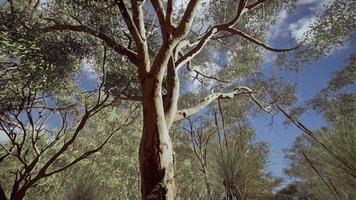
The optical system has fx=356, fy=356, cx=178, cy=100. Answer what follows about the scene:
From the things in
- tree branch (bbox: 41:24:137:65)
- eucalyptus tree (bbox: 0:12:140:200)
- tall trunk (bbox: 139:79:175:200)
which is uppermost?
tree branch (bbox: 41:24:137:65)

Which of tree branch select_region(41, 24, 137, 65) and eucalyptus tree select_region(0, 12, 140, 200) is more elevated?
tree branch select_region(41, 24, 137, 65)

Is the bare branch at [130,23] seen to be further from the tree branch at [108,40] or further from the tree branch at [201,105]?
the tree branch at [201,105]

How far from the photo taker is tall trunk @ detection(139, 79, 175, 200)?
4.25m

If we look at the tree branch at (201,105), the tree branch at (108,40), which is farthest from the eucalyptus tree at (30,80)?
the tree branch at (201,105)

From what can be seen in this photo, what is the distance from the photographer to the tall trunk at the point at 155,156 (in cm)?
425

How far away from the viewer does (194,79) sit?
384 inches

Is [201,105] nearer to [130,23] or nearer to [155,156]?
[130,23]

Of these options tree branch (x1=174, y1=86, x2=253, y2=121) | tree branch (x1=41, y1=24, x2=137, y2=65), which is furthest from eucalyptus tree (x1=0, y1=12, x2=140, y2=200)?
tree branch (x1=174, y1=86, x2=253, y2=121)

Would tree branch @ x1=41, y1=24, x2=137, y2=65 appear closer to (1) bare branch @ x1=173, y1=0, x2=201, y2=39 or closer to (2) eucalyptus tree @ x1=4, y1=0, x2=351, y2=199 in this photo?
(2) eucalyptus tree @ x1=4, y1=0, x2=351, y2=199

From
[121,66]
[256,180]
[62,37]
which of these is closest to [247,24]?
[121,66]

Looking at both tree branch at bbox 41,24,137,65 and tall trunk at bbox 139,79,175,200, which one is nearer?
tall trunk at bbox 139,79,175,200

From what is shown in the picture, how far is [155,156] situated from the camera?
445cm

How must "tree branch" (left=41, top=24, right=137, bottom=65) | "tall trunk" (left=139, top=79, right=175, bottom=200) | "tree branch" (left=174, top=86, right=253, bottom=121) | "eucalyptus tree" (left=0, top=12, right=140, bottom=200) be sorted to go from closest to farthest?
"tall trunk" (left=139, top=79, right=175, bottom=200) < "eucalyptus tree" (left=0, top=12, right=140, bottom=200) < "tree branch" (left=174, top=86, right=253, bottom=121) < "tree branch" (left=41, top=24, right=137, bottom=65)

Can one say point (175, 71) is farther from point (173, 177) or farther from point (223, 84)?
point (223, 84)
